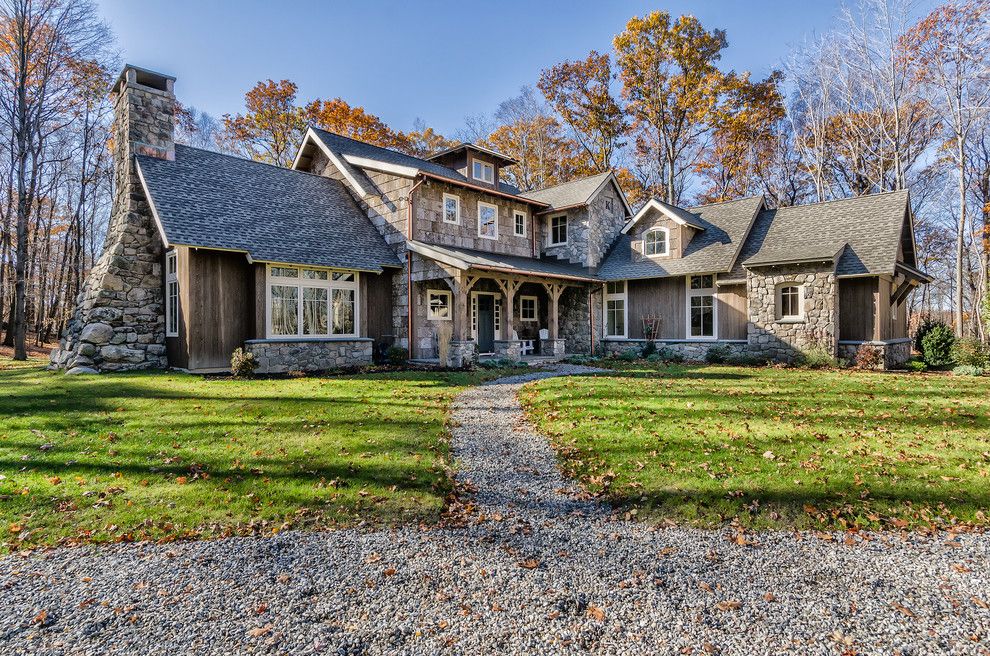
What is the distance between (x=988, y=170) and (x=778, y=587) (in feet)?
108

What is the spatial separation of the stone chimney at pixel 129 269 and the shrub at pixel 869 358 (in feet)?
67.0

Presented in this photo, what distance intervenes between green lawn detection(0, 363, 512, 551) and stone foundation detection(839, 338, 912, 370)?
43.7 ft

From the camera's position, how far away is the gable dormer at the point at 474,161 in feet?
65.6

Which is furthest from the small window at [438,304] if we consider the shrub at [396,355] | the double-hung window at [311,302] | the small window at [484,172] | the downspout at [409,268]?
the small window at [484,172]

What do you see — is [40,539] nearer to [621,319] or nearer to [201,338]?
[201,338]

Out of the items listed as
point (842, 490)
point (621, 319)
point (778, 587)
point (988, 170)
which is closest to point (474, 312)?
point (621, 319)

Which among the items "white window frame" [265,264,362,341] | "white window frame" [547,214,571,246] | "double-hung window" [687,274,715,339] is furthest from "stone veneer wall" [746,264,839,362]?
"white window frame" [265,264,362,341]

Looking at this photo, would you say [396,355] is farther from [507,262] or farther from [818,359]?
[818,359]

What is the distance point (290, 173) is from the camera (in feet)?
58.6

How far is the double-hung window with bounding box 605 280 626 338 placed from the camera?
20078 millimetres

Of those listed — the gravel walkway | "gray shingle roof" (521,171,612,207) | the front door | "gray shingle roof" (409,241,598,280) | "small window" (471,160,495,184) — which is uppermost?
"small window" (471,160,495,184)

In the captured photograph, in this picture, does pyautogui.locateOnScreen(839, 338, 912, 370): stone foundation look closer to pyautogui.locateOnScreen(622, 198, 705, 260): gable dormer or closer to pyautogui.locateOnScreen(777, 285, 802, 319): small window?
pyautogui.locateOnScreen(777, 285, 802, 319): small window

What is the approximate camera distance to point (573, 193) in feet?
69.2

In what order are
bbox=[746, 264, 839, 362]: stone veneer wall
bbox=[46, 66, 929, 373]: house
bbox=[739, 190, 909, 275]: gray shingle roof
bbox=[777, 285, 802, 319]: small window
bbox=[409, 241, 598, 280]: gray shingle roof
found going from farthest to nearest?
bbox=[777, 285, 802, 319]: small window → bbox=[739, 190, 909, 275]: gray shingle roof → bbox=[746, 264, 839, 362]: stone veneer wall → bbox=[409, 241, 598, 280]: gray shingle roof → bbox=[46, 66, 929, 373]: house
